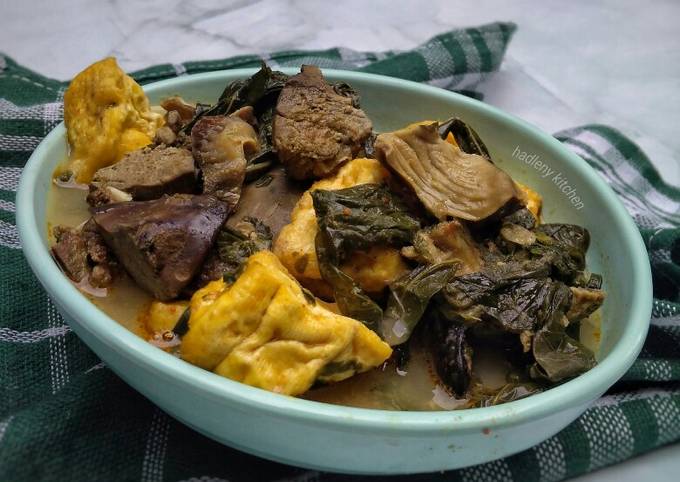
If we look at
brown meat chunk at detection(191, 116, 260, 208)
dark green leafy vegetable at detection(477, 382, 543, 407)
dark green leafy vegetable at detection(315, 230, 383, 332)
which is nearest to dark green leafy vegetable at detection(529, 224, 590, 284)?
dark green leafy vegetable at detection(477, 382, 543, 407)

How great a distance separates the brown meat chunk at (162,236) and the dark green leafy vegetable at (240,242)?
4 centimetres

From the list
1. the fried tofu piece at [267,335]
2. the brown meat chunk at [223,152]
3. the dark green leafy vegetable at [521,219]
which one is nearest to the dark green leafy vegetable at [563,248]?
the dark green leafy vegetable at [521,219]

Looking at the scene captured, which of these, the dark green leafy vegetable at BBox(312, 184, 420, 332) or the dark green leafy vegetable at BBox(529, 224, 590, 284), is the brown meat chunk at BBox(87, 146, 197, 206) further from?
the dark green leafy vegetable at BBox(529, 224, 590, 284)

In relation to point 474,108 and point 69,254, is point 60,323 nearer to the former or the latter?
point 69,254

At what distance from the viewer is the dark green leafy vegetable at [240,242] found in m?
1.45

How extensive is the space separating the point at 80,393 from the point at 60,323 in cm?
31

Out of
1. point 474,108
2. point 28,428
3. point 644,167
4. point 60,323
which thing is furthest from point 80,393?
point 644,167

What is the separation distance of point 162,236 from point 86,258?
0.21 metres

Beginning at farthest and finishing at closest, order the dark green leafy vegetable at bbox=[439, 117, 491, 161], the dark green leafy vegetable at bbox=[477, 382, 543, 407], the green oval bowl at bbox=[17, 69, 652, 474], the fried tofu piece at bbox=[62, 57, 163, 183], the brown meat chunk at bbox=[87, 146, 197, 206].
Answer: the dark green leafy vegetable at bbox=[439, 117, 491, 161] → the fried tofu piece at bbox=[62, 57, 163, 183] → the brown meat chunk at bbox=[87, 146, 197, 206] → the dark green leafy vegetable at bbox=[477, 382, 543, 407] → the green oval bowl at bbox=[17, 69, 652, 474]

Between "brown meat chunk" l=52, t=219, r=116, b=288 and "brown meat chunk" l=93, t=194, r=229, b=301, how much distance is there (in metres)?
0.03

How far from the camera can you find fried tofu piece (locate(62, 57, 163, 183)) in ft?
5.49

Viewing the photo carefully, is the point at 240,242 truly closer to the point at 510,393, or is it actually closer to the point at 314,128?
the point at 314,128

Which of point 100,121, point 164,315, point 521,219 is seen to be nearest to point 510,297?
point 521,219

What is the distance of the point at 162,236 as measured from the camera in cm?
138
